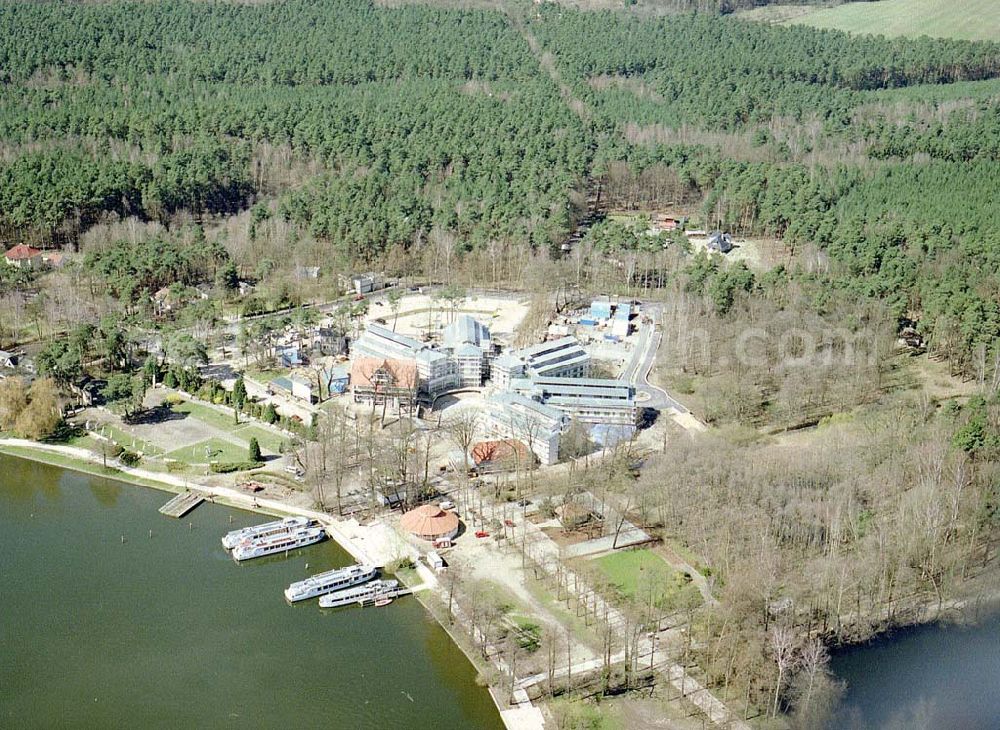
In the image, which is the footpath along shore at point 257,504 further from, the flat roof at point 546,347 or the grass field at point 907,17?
the grass field at point 907,17

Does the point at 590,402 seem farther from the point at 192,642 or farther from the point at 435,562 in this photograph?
the point at 192,642

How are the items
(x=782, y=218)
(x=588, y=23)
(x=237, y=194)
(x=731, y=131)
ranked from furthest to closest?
(x=588, y=23) < (x=731, y=131) < (x=237, y=194) < (x=782, y=218)

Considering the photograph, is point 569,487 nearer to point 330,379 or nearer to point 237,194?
point 330,379

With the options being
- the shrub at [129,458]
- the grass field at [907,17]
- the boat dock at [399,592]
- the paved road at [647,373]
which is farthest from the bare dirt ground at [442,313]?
the grass field at [907,17]

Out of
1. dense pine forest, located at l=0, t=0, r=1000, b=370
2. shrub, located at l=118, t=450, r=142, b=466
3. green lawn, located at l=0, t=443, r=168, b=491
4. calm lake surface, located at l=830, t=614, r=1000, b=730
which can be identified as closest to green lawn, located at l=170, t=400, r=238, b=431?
shrub, located at l=118, t=450, r=142, b=466

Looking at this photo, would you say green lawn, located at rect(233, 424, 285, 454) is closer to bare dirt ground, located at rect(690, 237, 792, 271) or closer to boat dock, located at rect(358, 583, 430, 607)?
boat dock, located at rect(358, 583, 430, 607)

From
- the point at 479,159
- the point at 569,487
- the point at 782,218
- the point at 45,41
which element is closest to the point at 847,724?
the point at 569,487

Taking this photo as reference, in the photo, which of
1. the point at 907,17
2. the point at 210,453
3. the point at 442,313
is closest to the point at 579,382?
the point at 210,453
